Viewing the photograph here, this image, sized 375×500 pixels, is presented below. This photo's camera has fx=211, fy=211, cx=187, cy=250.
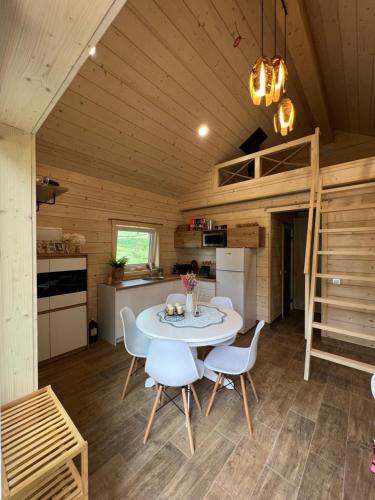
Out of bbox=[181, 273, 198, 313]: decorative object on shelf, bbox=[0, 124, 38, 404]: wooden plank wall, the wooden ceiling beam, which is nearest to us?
bbox=[0, 124, 38, 404]: wooden plank wall

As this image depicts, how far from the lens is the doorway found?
3973 mm

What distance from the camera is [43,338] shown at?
257 centimetres

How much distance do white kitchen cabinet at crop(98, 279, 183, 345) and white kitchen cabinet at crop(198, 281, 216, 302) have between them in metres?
0.93

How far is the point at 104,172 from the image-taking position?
133 inches

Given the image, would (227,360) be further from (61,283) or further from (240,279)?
(61,283)

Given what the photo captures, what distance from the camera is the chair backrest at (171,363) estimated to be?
1479mm

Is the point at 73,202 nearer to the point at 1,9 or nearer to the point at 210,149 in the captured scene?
the point at 210,149

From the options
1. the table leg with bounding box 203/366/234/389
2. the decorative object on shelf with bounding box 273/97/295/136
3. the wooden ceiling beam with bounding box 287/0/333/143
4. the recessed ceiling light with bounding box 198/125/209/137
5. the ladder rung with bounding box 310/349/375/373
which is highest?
the wooden ceiling beam with bounding box 287/0/333/143

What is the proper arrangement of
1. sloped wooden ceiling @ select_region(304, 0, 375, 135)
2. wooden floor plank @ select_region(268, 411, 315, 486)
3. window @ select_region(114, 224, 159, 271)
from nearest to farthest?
1. wooden floor plank @ select_region(268, 411, 315, 486)
2. sloped wooden ceiling @ select_region(304, 0, 375, 135)
3. window @ select_region(114, 224, 159, 271)

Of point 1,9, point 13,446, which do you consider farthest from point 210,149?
point 13,446

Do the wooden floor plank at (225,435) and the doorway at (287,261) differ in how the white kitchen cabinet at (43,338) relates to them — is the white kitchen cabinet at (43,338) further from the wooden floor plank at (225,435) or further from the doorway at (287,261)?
the doorway at (287,261)

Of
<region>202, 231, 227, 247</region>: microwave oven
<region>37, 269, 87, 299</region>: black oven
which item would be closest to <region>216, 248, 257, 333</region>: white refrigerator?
<region>202, 231, 227, 247</region>: microwave oven

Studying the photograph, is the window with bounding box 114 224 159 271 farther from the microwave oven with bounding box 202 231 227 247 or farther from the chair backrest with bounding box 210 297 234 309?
the chair backrest with bounding box 210 297 234 309

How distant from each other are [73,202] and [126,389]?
2.61m
